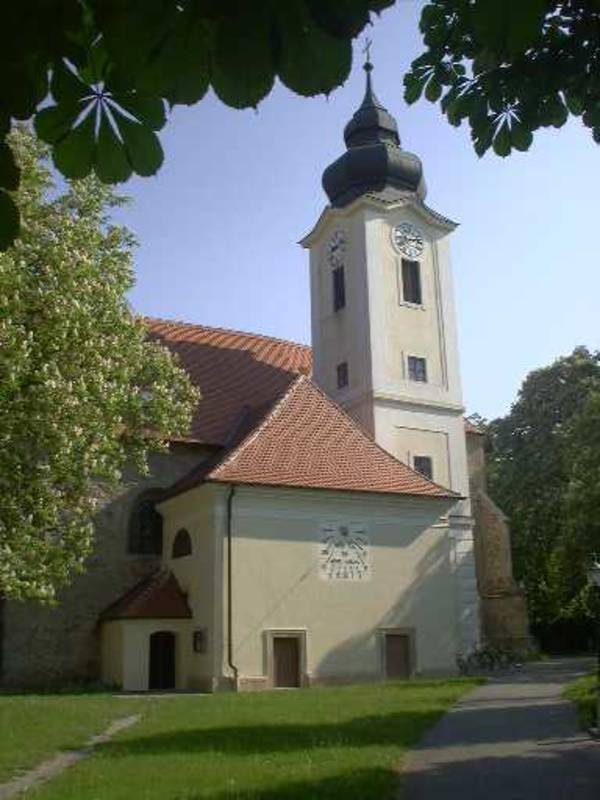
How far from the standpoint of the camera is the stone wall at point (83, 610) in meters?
25.3

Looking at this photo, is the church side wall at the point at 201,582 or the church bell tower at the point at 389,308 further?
the church bell tower at the point at 389,308

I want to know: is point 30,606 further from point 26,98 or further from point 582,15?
point 26,98

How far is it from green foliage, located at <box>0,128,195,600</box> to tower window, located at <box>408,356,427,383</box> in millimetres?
17220

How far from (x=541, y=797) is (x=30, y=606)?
65.7 ft

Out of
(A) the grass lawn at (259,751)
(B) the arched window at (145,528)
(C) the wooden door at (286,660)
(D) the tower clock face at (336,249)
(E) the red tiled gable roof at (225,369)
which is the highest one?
(D) the tower clock face at (336,249)

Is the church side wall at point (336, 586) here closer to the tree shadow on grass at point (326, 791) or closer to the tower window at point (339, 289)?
the tower window at point (339, 289)

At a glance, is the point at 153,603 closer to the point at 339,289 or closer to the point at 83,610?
the point at 83,610

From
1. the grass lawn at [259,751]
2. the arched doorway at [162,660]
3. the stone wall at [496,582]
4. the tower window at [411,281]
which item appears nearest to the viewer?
the grass lawn at [259,751]

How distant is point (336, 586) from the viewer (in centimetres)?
2586

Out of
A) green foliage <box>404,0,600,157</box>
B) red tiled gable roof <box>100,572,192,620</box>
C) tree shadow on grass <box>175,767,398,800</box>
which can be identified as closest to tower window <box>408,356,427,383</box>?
red tiled gable roof <box>100,572,192,620</box>

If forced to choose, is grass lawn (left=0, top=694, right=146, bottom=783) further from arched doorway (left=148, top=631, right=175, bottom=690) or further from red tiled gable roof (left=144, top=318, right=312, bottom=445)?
red tiled gable roof (left=144, top=318, right=312, bottom=445)

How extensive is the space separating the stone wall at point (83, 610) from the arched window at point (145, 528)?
172 millimetres

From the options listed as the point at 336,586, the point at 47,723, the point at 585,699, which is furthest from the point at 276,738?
the point at 336,586

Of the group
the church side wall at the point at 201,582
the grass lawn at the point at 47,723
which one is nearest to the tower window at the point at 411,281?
the church side wall at the point at 201,582
